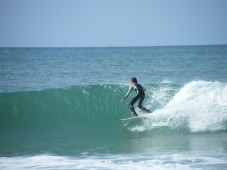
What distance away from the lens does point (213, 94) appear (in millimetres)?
16531

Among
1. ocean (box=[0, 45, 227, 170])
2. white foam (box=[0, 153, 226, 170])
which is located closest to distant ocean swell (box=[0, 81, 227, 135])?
ocean (box=[0, 45, 227, 170])

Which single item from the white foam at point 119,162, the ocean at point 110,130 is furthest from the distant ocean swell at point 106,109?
the white foam at point 119,162

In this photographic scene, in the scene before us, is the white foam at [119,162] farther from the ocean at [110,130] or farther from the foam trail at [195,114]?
the foam trail at [195,114]

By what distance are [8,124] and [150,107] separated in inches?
232

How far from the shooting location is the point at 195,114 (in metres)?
15.0

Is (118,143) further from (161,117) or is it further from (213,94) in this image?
(213,94)

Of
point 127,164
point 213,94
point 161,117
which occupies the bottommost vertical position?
point 127,164

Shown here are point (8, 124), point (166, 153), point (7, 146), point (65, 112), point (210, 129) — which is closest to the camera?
point (166, 153)

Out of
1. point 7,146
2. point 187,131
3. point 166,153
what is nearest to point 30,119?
point 7,146

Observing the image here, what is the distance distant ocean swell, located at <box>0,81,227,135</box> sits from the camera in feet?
48.8

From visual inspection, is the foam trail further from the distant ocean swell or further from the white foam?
the white foam

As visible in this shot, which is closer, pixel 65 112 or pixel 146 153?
pixel 146 153

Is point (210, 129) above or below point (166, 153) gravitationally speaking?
above

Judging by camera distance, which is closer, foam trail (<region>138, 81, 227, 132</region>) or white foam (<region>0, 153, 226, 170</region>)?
white foam (<region>0, 153, 226, 170</region>)
